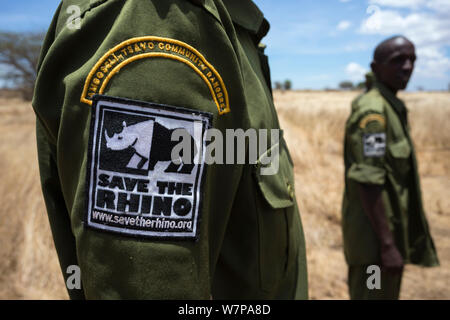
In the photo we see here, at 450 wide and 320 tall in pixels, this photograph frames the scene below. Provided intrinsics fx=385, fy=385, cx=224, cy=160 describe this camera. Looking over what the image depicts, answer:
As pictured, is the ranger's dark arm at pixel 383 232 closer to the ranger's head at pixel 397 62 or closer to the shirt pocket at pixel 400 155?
the shirt pocket at pixel 400 155

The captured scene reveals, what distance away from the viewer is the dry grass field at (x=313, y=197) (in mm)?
3875

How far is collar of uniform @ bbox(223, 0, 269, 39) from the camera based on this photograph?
1.11m

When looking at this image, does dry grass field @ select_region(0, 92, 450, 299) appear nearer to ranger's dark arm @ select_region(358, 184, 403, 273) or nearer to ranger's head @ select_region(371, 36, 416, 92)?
ranger's dark arm @ select_region(358, 184, 403, 273)

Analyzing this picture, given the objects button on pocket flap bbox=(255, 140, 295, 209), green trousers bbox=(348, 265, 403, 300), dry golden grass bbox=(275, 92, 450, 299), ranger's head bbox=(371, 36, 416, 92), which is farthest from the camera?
dry golden grass bbox=(275, 92, 450, 299)

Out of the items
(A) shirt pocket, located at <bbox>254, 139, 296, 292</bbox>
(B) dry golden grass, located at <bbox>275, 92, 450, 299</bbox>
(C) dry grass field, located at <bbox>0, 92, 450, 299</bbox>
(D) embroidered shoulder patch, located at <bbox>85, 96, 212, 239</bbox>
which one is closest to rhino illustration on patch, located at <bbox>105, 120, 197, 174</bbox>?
(D) embroidered shoulder patch, located at <bbox>85, 96, 212, 239</bbox>

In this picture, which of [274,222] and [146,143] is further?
[274,222]

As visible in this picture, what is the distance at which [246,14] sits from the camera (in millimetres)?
1148

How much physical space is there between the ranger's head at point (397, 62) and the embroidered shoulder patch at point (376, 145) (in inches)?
23.3

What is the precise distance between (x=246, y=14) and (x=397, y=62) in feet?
7.87

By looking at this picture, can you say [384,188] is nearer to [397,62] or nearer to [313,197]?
[397,62]

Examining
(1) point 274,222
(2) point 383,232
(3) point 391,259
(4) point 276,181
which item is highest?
(4) point 276,181

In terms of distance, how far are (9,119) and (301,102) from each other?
659cm

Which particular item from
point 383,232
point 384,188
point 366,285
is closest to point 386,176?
point 384,188
